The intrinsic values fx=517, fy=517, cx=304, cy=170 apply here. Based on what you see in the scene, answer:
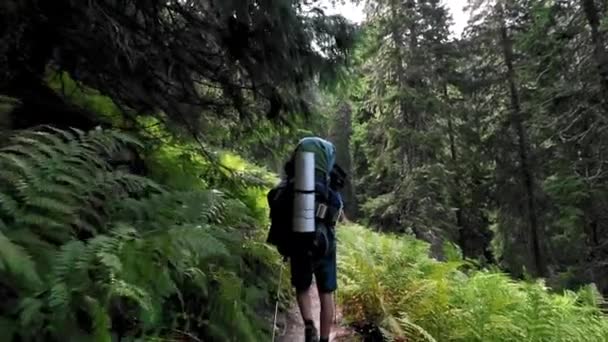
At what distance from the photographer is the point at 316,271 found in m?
4.35

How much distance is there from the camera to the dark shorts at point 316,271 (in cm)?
425

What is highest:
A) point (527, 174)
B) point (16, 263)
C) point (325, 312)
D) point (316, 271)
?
point (527, 174)

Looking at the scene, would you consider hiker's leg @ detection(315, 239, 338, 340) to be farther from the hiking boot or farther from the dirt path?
the dirt path

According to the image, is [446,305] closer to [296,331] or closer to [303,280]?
[296,331]

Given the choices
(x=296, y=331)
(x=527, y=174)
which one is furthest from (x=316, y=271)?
(x=527, y=174)

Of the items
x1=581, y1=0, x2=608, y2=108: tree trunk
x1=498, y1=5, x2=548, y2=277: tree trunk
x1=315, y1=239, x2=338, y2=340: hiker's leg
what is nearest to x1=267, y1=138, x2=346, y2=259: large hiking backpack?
x1=315, y1=239, x2=338, y2=340: hiker's leg

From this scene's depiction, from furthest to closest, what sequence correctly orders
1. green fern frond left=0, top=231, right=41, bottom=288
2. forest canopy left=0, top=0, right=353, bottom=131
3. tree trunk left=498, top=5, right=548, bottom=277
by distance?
tree trunk left=498, top=5, right=548, bottom=277, forest canopy left=0, top=0, right=353, bottom=131, green fern frond left=0, top=231, right=41, bottom=288

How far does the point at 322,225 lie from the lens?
4211 millimetres

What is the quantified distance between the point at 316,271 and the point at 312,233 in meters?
0.45

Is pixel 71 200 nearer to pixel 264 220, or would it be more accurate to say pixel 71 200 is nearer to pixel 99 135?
pixel 99 135

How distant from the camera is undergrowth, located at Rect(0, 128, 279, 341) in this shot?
2072mm

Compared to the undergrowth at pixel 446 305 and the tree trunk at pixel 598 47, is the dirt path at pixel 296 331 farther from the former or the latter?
the tree trunk at pixel 598 47

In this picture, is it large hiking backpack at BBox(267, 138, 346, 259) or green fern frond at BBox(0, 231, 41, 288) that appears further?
large hiking backpack at BBox(267, 138, 346, 259)

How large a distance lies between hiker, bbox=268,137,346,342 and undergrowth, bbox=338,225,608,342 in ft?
2.48
